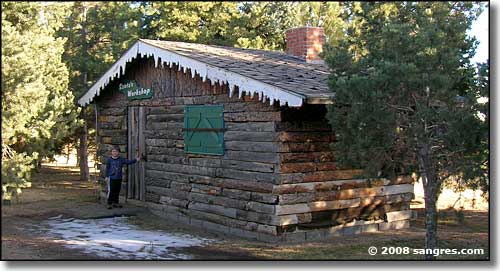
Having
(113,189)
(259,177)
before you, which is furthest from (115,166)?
(259,177)

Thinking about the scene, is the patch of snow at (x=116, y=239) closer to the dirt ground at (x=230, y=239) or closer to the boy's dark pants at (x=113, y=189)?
the dirt ground at (x=230, y=239)

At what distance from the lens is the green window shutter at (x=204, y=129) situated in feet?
35.9

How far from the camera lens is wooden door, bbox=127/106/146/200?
13320mm

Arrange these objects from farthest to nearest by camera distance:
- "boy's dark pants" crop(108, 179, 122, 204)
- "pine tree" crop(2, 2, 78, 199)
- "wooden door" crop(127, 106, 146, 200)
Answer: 1. "wooden door" crop(127, 106, 146, 200)
2. "boy's dark pants" crop(108, 179, 122, 204)
3. "pine tree" crop(2, 2, 78, 199)

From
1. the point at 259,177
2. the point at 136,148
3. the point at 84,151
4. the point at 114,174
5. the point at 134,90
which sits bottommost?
the point at 114,174

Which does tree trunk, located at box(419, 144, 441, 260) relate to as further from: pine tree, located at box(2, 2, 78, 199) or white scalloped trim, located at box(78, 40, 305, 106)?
pine tree, located at box(2, 2, 78, 199)

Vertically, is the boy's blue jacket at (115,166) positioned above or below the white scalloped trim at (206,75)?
below

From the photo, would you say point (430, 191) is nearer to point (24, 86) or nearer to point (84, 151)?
point (24, 86)

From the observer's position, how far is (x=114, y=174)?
1314 cm

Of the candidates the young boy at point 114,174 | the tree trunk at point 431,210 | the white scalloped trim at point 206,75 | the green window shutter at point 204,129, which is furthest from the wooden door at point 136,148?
the tree trunk at point 431,210

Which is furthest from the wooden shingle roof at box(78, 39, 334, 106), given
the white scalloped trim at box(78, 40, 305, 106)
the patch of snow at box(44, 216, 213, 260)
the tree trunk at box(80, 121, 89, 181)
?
the tree trunk at box(80, 121, 89, 181)

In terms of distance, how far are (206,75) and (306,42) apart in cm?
295

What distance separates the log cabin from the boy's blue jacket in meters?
0.45

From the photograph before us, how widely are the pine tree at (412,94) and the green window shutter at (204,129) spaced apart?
3306mm
